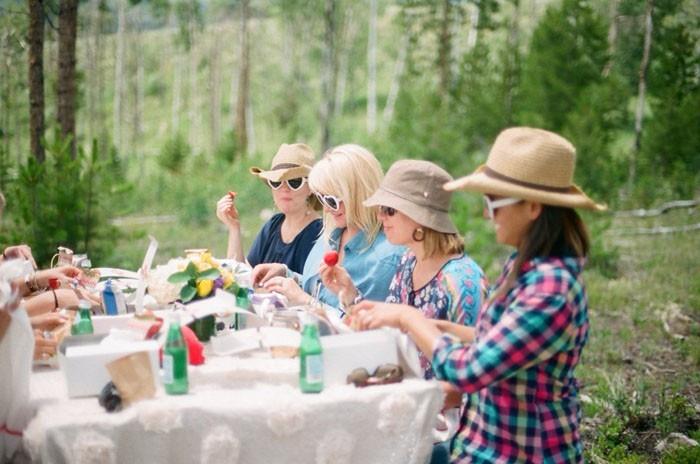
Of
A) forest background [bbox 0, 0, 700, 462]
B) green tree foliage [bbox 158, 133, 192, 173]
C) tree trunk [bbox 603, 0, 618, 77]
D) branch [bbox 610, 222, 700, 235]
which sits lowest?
green tree foliage [bbox 158, 133, 192, 173]

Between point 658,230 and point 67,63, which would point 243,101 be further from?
point 67,63

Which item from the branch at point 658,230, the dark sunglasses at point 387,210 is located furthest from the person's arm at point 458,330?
the branch at point 658,230

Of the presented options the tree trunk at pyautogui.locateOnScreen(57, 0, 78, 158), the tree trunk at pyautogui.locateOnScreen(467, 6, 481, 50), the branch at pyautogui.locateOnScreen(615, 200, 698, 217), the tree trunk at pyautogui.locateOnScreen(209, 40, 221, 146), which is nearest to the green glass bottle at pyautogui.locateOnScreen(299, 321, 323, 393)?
the tree trunk at pyautogui.locateOnScreen(57, 0, 78, 158)

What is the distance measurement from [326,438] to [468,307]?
778 millimetres

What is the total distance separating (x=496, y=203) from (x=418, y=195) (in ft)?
2.44

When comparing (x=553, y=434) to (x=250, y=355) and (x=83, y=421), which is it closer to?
(x=250, y=355)

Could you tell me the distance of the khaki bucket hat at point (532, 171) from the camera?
7.55 ft

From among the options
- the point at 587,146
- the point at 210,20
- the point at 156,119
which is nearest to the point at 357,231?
the point at 587,146

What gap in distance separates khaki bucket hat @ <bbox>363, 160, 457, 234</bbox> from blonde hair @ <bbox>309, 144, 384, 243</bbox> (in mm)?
537

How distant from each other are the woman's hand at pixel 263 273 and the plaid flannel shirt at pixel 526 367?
5.27ft

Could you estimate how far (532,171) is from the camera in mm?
2336

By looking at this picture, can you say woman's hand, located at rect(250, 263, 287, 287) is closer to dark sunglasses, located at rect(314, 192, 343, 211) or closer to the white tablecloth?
dark sunglasses, located at rect(314, 192, 343, 211)

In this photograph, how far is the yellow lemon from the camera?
3.16m

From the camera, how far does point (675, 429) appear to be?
15.4 ft
